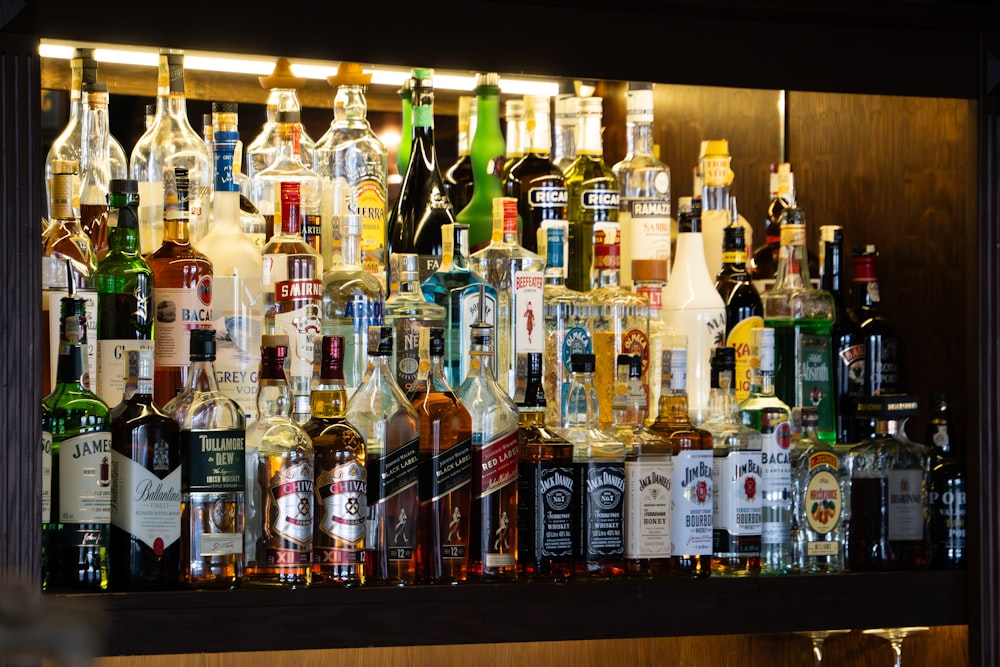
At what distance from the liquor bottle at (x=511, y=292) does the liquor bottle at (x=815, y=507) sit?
0.38 m

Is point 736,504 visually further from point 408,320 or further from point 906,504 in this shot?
point 408,320

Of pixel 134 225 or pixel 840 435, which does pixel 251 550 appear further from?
pixel 840 435

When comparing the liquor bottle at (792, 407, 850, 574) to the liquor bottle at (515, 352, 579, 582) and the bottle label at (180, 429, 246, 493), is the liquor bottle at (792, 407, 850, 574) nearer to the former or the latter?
the liquor bottle at (515, 352, 579, 582)

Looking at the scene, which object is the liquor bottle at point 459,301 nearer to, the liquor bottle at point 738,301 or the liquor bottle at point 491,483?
the liquor bottle at point 491,483

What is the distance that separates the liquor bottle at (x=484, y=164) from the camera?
5.29 feet

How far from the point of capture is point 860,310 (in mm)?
1744

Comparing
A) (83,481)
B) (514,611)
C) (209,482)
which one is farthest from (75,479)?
(514,611)

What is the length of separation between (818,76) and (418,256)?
1.82ft

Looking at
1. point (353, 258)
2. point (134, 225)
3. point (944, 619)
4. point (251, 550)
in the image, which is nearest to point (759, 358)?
point (944, 619)

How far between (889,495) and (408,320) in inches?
27.5

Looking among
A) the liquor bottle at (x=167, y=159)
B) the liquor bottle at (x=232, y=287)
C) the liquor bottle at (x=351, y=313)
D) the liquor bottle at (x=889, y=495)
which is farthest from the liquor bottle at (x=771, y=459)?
the liquor bottle at (x=167, y=159)

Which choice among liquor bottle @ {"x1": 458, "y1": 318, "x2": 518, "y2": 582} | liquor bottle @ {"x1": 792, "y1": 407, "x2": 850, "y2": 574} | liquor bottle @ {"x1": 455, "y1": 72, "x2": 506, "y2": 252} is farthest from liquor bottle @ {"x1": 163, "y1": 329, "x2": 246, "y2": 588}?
liquor bottle @ {"x1": 792, "y1": 407, "x2": 850, "y2": 574}

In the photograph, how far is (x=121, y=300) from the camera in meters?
1.29

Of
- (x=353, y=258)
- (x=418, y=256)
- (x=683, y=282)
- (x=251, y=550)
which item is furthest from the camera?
(x=683, y=282)
